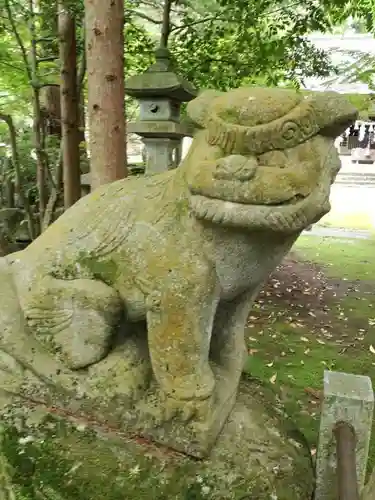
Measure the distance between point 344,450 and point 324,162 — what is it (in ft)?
2.85

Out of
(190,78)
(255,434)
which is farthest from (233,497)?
(190,78)

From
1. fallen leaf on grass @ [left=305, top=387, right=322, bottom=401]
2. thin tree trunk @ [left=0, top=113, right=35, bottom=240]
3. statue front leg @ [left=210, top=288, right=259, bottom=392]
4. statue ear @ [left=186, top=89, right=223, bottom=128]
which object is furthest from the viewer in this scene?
thin tree trunk @ [left=0, top=113, right=35, bottom=240]

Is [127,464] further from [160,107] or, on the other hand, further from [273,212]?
[160,107]

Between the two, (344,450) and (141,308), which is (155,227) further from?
(344,450)

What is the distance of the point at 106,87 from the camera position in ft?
9.09

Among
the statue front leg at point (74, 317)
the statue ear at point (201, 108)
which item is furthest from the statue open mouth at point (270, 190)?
the statue front leg at point (74, 317)

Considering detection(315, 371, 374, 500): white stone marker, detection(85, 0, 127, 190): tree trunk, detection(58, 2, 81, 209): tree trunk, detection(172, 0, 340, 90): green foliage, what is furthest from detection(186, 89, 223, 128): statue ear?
detection(172, 0, 340, 90): green foliage

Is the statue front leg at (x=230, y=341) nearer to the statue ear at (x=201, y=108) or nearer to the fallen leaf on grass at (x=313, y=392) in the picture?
the statue ear at (x=201, y=108)

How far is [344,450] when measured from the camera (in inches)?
59.7

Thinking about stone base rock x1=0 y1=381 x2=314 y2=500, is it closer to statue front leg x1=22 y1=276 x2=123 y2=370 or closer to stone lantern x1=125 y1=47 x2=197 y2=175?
statue front leg x1=22 y1=276 x2=123 y2=370

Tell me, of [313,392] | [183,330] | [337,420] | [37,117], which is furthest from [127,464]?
[37,117]

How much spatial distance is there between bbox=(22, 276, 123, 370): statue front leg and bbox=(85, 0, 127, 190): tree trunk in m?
1.41

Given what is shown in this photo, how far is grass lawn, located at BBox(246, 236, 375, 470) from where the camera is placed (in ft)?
11.7

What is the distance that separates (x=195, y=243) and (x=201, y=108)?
0.40 m
